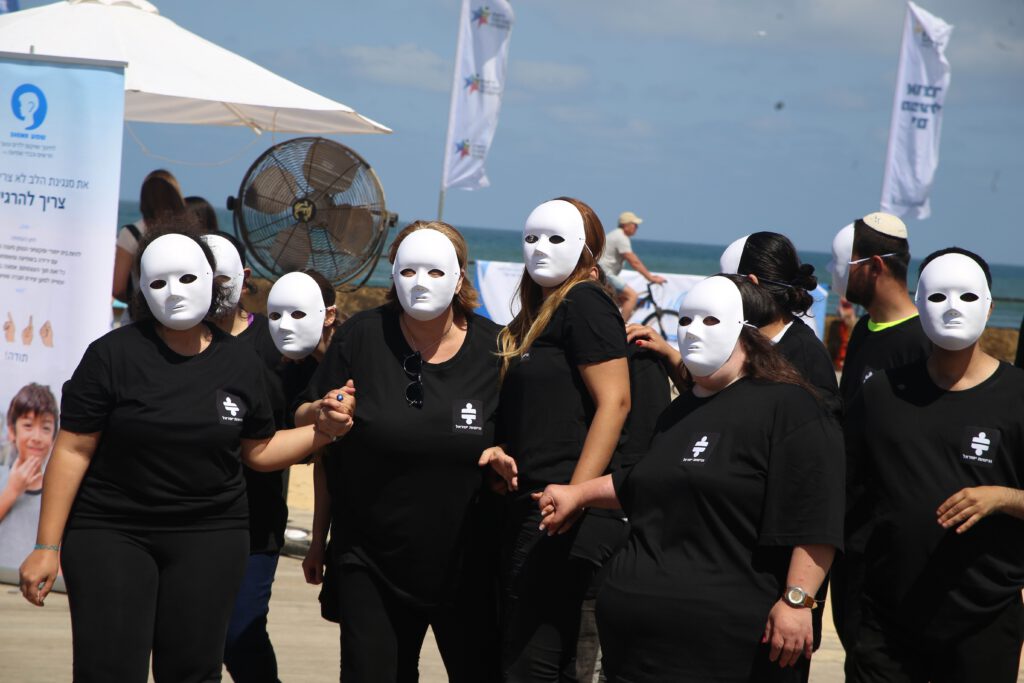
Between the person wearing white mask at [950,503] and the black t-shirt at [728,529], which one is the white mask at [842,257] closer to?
the person wearing white mask at [950,503]

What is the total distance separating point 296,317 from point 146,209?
2.48 meters

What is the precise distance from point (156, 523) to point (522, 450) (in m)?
1.10

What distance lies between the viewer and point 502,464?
3541mm

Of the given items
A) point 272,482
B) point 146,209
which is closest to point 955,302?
point 272,482

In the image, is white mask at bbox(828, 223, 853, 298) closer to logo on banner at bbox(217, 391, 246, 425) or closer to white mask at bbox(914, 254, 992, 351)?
white mask at bbox(914, 254, 992, 351)

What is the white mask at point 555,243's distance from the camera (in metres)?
3.77

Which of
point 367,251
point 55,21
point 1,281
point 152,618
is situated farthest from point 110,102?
point 152,618

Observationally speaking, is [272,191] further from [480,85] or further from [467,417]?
[480,85]

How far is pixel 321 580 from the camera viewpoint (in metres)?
4.28

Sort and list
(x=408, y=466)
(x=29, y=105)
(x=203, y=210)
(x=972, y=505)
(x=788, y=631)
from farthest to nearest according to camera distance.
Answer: (x=203, y=210) → (x=29, y=105) → (x=408, y=466) → (x=972, y=505) → (x=788, y=631)

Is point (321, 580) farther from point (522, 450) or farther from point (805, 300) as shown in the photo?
point (805, 300)

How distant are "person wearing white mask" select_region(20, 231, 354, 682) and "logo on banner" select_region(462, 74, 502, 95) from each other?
11042 mm

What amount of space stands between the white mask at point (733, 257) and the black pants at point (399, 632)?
1.34 meters

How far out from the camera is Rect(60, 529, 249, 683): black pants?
3336 mm
